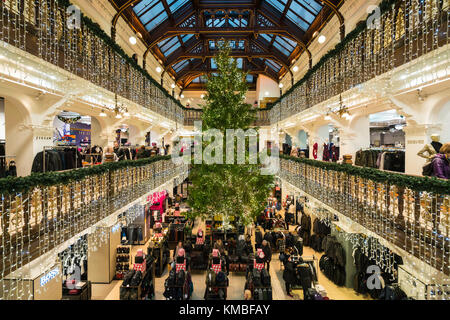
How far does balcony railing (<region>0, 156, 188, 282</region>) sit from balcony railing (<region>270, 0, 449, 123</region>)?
7.53 metres

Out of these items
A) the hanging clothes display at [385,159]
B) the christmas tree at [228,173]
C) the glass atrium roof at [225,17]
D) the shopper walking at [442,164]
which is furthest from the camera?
the glass atrium roof at [225,17]

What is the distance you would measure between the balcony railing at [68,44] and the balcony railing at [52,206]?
2.70 metres

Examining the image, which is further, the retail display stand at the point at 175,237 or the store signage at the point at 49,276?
the retail display stand at the point at 175,237

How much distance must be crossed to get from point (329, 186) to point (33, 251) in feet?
27.0

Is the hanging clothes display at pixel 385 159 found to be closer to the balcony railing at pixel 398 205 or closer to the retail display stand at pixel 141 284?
the balcony railing at pixel 398 205

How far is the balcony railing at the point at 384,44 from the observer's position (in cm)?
455

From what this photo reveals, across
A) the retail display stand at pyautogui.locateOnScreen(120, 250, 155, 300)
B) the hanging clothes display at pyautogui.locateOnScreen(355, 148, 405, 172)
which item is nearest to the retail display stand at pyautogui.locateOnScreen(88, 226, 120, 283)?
the retail display stand at pyautogui.locateOnScreen(120, 250, 155, 300)

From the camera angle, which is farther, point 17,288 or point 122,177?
point 122,177

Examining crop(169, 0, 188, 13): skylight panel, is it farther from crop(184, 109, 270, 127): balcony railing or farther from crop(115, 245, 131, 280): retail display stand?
crop(115, 245, 131, 280): retail display stand

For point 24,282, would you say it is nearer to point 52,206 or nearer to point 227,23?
point 52,206

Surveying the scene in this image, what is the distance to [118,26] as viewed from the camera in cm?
1109

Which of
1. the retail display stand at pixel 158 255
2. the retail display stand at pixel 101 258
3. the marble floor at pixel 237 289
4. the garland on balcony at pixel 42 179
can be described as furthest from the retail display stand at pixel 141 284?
the garland on balcony at pixel 42 179
